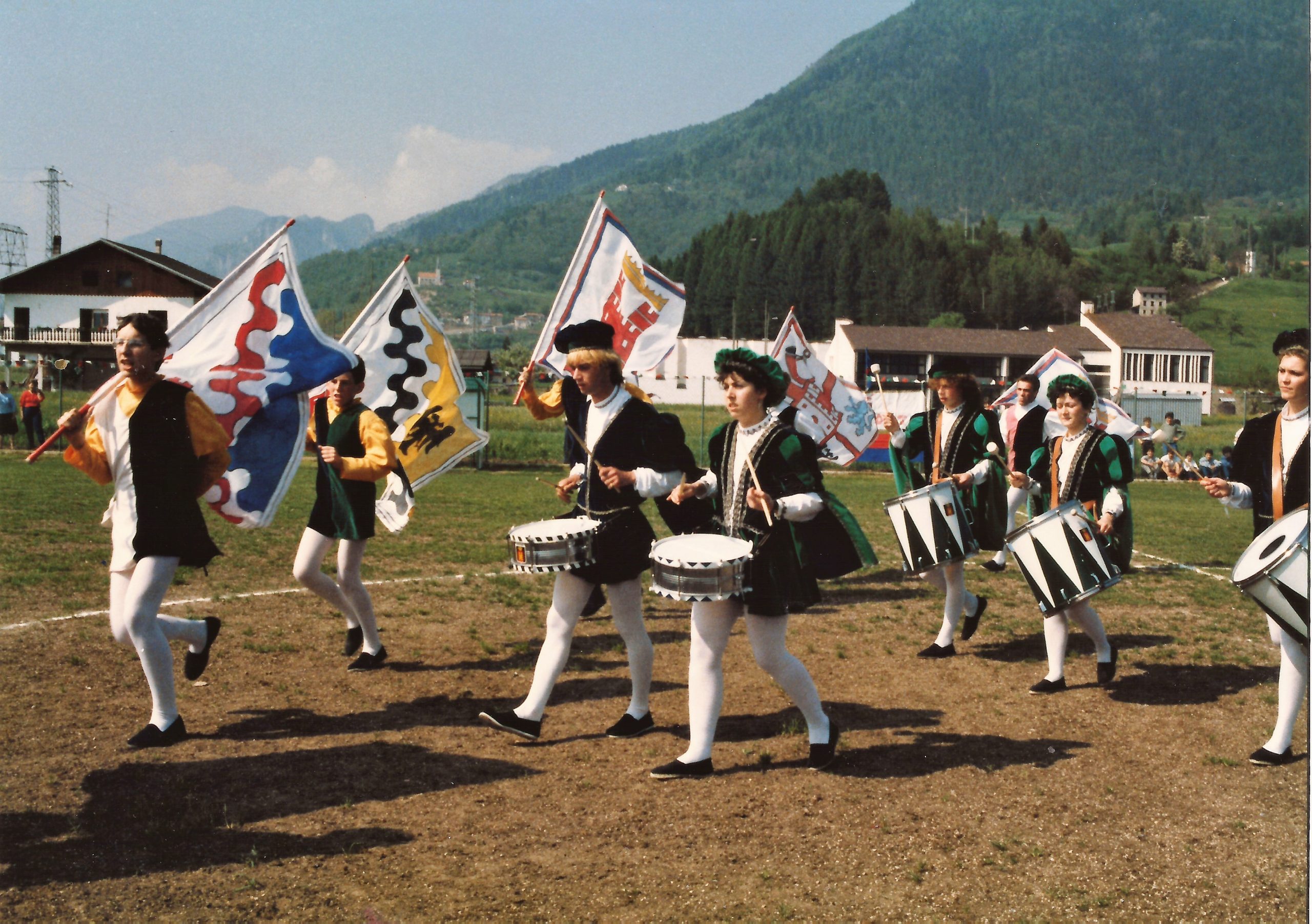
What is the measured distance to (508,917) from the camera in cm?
386

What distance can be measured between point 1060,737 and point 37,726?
5.67m

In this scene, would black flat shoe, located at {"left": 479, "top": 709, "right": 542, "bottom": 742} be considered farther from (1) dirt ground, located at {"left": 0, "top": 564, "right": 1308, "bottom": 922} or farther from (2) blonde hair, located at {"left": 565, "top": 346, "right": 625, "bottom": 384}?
(2) blonde hair, located at {"left": 565, "top": 346, "right": 625, "bottom": 384}

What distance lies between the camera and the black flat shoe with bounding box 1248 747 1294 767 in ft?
18.3

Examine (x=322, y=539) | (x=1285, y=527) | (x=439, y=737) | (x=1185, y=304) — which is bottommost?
(x=439, y=737)

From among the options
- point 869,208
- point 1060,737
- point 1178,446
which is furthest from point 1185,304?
point 1060,737

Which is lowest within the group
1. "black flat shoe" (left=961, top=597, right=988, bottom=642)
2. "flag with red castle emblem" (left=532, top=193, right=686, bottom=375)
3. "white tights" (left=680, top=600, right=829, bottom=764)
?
"black flat shoe" (left=961, top=597, right=988, bottom=642)

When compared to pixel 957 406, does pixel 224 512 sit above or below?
below

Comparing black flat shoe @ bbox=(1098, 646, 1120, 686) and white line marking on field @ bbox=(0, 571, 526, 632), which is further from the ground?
black flat shoe @ bbox=(1098, 646, 1120, 686)

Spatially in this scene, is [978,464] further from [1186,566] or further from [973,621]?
[1186,566]

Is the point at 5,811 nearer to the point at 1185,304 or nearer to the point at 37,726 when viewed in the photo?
the point at 37,726

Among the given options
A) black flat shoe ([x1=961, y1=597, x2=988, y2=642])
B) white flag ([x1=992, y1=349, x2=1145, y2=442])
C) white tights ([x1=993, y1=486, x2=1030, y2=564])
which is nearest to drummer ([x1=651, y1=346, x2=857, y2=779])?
black flat shoe ([x1=961, y1=597, x2=988, y2=642])

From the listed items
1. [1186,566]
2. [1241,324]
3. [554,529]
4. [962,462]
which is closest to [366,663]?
[554,529]

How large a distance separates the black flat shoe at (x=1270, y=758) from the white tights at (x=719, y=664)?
91.3 inches

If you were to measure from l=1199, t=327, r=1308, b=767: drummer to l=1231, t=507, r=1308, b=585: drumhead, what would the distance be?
Answer: 590mm
